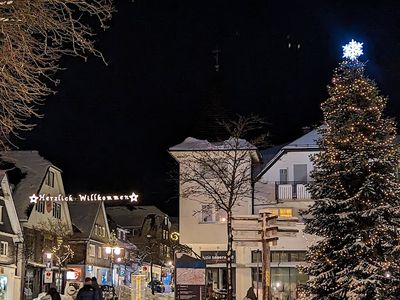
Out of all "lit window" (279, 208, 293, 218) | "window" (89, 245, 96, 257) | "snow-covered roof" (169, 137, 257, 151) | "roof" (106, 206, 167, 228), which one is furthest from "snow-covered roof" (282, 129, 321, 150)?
"roof" (106, 206, 167, 228)

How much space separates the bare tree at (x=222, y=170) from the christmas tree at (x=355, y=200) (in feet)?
34.3

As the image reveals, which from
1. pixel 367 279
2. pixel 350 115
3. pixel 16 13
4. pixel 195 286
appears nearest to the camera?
pixel 16 13

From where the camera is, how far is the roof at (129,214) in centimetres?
10519

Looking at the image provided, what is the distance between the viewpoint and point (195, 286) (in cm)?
2016

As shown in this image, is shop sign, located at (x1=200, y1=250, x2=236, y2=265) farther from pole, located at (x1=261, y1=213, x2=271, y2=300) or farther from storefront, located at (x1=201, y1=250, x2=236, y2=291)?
pole, located at (x1=261, y1=213, x2=271, y2=300)

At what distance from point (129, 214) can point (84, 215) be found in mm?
37276

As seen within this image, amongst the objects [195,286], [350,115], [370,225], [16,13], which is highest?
[350,115]

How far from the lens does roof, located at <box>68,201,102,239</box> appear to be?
224 ft

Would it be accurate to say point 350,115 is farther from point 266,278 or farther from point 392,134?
point 266,278

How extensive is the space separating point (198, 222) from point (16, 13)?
117 feet

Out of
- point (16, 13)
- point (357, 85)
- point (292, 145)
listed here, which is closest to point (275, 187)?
point (292, 145)

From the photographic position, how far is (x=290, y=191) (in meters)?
45.2

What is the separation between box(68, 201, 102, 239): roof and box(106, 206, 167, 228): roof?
33405mm

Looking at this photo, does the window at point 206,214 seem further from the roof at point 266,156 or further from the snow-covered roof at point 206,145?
the roof at point 266,156
